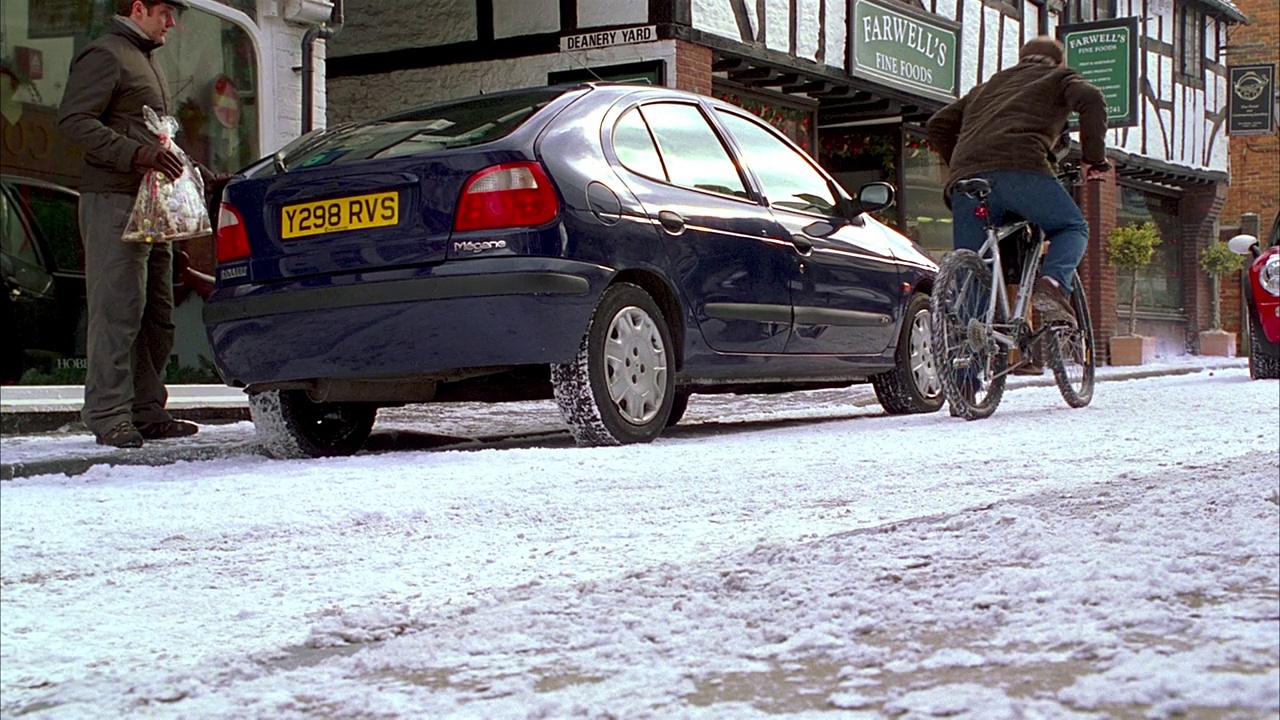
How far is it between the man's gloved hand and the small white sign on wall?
8.10 m

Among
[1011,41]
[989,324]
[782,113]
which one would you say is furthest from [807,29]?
[989,324]

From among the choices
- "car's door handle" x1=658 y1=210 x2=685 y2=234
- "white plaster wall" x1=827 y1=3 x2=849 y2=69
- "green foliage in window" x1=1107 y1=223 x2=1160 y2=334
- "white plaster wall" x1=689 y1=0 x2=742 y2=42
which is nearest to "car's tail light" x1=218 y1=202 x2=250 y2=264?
"car's door handle" x1=658 y1=210 x2=685 y2=234

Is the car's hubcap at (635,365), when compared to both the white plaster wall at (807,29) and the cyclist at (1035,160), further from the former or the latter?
the white plaster wall at (807,29)

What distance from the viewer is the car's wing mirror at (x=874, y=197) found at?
778cm

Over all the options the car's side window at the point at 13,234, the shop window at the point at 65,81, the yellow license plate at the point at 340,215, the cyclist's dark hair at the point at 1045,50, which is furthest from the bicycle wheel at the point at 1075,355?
the car's side window at the point at 13,234

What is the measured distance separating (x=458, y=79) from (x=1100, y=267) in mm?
12142

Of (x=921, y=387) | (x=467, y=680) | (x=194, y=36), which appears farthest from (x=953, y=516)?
(x=194, y=36)

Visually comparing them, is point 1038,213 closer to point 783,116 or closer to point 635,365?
point 635,365

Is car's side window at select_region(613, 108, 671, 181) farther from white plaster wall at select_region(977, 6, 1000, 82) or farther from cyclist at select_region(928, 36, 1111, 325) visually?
white plaster wall at select_region(977, 6, 1000, 82)

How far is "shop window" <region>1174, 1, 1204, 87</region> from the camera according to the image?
2678 centimetres

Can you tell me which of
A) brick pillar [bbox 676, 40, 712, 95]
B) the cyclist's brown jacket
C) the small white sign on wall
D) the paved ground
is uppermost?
the small white sign on wall

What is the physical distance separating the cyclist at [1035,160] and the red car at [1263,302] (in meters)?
4.67

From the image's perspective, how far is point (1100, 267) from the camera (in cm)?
2381

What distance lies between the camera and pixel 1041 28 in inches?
865
